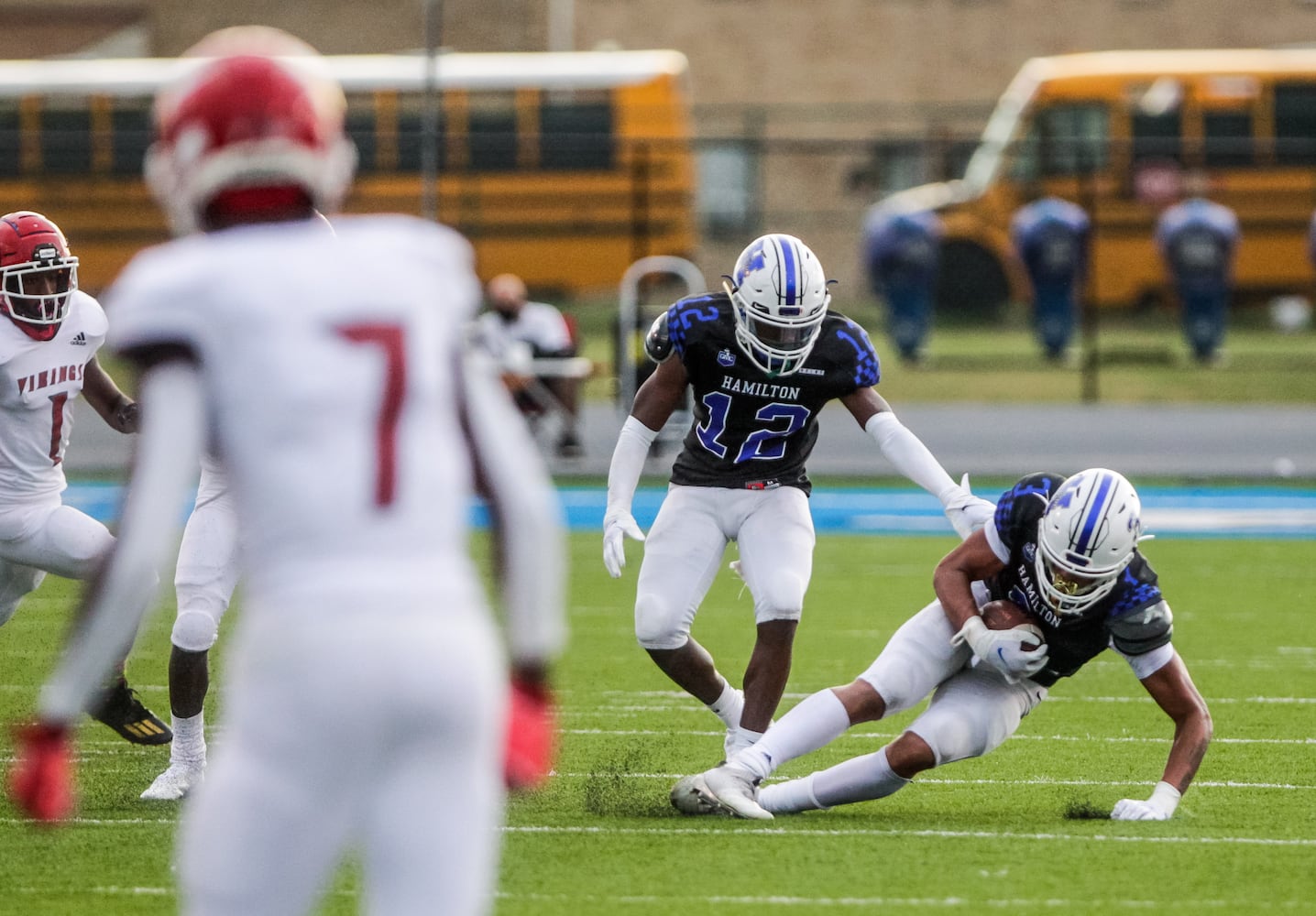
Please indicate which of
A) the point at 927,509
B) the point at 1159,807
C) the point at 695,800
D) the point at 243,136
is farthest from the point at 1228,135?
the point at 243,136

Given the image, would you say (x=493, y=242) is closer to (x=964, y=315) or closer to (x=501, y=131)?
(x=501, y=131)

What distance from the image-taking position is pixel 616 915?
4277 mm

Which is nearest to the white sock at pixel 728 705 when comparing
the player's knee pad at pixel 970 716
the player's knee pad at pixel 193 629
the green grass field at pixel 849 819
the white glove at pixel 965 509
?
the green grass field at pixel 849 819

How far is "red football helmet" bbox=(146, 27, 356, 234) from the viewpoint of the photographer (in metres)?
2.62

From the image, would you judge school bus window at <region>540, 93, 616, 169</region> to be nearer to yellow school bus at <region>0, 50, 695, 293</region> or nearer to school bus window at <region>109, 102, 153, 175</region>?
yellow school bus at <region>0, 50, 695, 293</region>

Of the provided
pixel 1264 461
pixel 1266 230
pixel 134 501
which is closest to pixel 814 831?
pixel 134 501

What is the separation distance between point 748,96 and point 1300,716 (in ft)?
90.4

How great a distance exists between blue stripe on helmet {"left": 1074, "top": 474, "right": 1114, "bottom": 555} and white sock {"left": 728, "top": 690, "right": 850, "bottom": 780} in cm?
83

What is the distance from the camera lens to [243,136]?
2621mm

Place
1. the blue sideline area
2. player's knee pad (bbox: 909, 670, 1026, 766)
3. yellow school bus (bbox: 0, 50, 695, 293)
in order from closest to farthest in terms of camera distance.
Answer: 1. player's knee pad (bbox: 909, 670, 1026, 766)
2. the blue sideline area
3. yellow school bus (bbox: 0, 50, 695, 293)

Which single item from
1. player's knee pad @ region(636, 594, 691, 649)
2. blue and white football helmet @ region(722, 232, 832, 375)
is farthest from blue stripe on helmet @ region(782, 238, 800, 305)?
player's knee pad @ region(636, 594, 691, 649)

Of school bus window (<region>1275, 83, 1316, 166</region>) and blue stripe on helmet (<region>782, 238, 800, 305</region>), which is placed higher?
blue stripe on helmet (<region>782, 238, 800, 305</region>)

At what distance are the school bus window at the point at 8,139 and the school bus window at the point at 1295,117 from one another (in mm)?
15501

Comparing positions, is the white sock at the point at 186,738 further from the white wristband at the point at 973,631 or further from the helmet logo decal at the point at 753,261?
the white wristband at the point at 973,631
